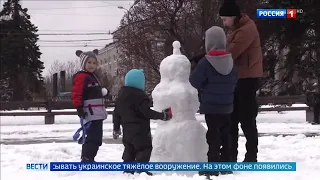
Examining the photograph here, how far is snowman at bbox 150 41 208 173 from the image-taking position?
5.34 metres

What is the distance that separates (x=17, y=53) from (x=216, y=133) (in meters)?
41.6

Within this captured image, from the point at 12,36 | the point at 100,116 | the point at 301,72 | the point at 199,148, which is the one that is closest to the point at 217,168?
the point at 199,148

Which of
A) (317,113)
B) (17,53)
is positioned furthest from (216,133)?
(17,53)

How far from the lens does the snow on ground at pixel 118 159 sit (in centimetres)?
461

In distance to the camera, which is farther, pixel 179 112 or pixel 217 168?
pixel 179 112

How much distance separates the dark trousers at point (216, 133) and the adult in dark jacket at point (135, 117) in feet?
2.09

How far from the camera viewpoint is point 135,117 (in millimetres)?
5230

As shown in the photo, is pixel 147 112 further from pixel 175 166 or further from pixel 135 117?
pixel 175 166

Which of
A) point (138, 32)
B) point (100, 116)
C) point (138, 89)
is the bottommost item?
point (100, 116)

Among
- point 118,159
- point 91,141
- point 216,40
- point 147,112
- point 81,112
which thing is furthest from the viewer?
point 118,159

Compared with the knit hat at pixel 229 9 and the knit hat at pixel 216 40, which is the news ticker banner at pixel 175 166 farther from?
the knit hat at pixel 229 9

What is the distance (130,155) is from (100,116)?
2.78 feet

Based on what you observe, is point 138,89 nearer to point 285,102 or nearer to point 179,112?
point 179,112

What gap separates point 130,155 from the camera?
5344mm
